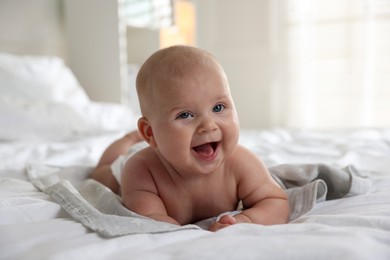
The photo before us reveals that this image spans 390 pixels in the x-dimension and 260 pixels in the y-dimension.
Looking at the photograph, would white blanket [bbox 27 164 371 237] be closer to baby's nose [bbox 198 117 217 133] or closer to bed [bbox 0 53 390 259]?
bed [bbox 0 53 390 259]

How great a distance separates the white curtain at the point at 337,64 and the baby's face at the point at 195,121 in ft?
7.54

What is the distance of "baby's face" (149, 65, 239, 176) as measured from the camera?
67 cm

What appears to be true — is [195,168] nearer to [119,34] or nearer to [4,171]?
[4,171]

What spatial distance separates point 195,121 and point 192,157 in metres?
0.06

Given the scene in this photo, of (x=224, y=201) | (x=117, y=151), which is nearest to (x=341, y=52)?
(x=117, y=151)

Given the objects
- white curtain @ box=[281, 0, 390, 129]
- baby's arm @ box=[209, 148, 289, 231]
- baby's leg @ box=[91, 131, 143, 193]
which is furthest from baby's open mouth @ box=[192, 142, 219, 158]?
white curtain @ box=[281, 0, 390, 129]

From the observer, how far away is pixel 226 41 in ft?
10.1

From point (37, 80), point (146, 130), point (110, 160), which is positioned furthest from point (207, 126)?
point (37, 80)

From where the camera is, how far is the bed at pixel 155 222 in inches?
19.2

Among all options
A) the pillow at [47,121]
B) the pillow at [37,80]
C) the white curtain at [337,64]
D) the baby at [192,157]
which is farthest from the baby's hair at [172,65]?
the white curtain at [337,64]

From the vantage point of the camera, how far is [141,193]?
738 mm

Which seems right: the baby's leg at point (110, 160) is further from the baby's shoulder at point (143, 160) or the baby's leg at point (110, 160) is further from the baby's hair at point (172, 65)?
the baby's hair at point (172, 65)

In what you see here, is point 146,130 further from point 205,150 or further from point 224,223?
point 224,223

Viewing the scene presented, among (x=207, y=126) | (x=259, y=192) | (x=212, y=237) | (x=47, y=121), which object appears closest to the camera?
(x=212, y=237)
